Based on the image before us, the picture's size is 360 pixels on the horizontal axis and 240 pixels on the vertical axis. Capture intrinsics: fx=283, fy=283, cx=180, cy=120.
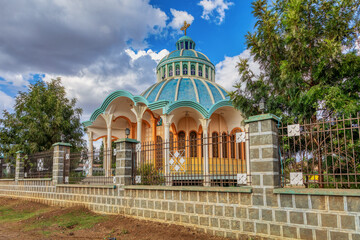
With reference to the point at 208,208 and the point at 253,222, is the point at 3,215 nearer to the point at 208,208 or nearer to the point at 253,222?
the point at 208,208

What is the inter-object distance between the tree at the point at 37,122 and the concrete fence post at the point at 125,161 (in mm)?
8999

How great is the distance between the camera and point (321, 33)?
346 inches

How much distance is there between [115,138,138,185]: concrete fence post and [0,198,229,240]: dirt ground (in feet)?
3.58

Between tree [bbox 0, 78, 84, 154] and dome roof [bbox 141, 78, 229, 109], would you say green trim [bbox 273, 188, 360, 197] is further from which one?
tree [bbox 0, 78, 84, 154]

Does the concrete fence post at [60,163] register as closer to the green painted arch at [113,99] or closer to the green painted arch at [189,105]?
the green painted arch at [113,99]

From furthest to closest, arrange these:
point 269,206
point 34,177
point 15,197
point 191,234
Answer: point 15,197
point 34,177
point 191,234
point 269,206

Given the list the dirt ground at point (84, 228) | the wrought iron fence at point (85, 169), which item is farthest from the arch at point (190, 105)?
the dirt ground at point (84, 228)

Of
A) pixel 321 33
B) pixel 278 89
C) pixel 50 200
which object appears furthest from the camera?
pixel 50 200

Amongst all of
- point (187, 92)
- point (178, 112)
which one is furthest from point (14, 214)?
point (187, 92)

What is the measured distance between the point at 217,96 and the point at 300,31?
33.8 ft

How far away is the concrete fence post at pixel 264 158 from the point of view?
18.1 feet

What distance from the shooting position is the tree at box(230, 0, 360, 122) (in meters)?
7.95

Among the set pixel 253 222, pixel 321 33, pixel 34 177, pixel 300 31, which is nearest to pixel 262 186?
pixel 253 222

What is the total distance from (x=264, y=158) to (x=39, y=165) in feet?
36.2
